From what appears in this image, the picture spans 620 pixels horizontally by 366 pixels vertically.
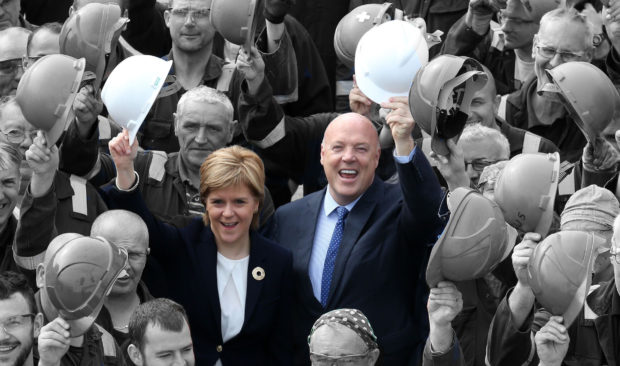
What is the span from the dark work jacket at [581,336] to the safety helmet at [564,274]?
37 centimetres

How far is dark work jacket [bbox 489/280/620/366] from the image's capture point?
8469 mm

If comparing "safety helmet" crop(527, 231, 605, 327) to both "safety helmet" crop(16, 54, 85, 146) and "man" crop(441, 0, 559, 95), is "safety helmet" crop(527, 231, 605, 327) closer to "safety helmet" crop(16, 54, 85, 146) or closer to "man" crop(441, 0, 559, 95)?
"safety helmet" crop(16, 54, 85, 146)

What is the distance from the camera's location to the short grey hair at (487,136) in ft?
33.8

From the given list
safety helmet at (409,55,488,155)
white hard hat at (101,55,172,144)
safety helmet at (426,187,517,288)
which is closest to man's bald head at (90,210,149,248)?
white hard hat at (101,55,172,144)

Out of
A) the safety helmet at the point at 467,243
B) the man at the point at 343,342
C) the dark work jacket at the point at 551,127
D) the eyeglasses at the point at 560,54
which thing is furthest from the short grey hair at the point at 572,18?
the man at the point at 343,342

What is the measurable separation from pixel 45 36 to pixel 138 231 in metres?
2.17

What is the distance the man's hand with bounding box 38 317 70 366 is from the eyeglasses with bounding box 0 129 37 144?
2395 mm

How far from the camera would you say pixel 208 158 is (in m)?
9.39

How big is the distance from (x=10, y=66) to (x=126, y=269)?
258 centimetres

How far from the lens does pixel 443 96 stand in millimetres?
8750

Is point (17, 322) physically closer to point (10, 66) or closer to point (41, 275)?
point (41, 275)

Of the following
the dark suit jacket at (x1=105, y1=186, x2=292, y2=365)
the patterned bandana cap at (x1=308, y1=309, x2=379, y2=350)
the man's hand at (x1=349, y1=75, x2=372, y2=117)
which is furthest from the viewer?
the man's hand at (x1=349, y1=75, x2=372, y2=117)

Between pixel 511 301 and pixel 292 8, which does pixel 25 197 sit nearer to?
pixel 511 301

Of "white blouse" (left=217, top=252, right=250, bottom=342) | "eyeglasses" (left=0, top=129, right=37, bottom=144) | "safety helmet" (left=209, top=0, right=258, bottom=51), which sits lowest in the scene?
"white blouse" (left=217, top=252, right=250, bottom=342)
